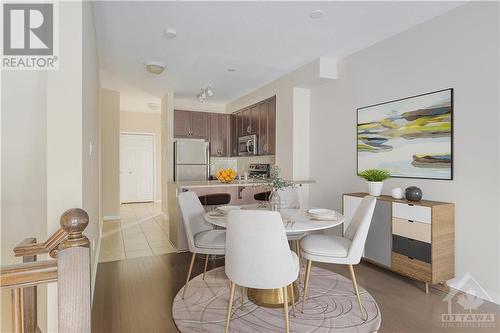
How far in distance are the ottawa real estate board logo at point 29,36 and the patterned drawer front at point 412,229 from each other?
302cm

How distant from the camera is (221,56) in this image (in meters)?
3.76

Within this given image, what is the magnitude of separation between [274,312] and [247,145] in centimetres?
384

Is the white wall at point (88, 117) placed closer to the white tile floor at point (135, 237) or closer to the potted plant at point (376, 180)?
the white tile floor at point (135, 237)

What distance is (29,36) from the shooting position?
5.55ft

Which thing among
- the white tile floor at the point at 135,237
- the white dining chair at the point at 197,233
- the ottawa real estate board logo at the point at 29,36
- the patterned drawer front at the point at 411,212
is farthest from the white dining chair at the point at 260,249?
the white tile floor at the point at 135,237

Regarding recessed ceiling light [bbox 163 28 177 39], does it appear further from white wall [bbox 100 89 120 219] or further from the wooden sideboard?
white wall [bbox 100 89 120 219]

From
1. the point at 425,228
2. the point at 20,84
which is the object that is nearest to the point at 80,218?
the point at 20,84

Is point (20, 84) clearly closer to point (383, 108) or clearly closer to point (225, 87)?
point (383, 108)

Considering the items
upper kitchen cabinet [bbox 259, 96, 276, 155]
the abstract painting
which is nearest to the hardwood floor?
the abstract painting

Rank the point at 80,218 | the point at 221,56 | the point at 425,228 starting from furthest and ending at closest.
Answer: the point at 221,56 → the point at 425,228 → the point at 80,218

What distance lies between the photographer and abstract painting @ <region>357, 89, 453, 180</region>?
272cm

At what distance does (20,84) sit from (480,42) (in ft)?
11.5

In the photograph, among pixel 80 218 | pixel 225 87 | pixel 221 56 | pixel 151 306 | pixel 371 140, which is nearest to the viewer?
pixel 80 218

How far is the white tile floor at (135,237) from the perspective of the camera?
3.82 metres
